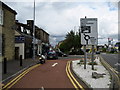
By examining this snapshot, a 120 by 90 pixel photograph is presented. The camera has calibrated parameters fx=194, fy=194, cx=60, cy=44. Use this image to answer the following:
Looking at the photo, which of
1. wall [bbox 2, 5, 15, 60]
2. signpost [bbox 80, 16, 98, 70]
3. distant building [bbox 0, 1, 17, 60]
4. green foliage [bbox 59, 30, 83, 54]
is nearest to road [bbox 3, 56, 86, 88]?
signpost [bbox 80, 16, 98, 70]

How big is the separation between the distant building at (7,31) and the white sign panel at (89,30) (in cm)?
1053

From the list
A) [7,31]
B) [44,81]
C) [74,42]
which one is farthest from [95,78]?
[74,42]

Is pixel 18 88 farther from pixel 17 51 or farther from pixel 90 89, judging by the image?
pixel 17 51

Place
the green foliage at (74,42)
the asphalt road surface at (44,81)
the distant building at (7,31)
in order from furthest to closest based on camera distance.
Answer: the green foliage at (74,42)
the distant building at (7,31)
the asphalt road surface at (44,81)

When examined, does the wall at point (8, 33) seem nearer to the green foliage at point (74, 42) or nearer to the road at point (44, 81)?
the road at point (44, 81)

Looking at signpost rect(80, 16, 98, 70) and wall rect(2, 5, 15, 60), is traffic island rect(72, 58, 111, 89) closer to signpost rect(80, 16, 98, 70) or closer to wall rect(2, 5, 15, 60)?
signpost rect(80, 16, 98, 70)

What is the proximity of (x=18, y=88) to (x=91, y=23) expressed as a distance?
10.1m

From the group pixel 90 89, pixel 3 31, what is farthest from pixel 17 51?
pixel 90 89

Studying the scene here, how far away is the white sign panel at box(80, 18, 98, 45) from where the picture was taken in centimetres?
1670

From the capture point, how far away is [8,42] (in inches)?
997

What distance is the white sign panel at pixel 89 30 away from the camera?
1670 centimetres

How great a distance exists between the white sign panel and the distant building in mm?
10530

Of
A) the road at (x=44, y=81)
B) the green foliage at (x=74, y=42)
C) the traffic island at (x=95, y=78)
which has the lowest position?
the road at (x=44, y=81)

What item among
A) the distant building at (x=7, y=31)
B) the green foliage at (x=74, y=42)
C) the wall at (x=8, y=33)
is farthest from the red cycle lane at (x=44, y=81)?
the green foliage at (x=74, y=42)
